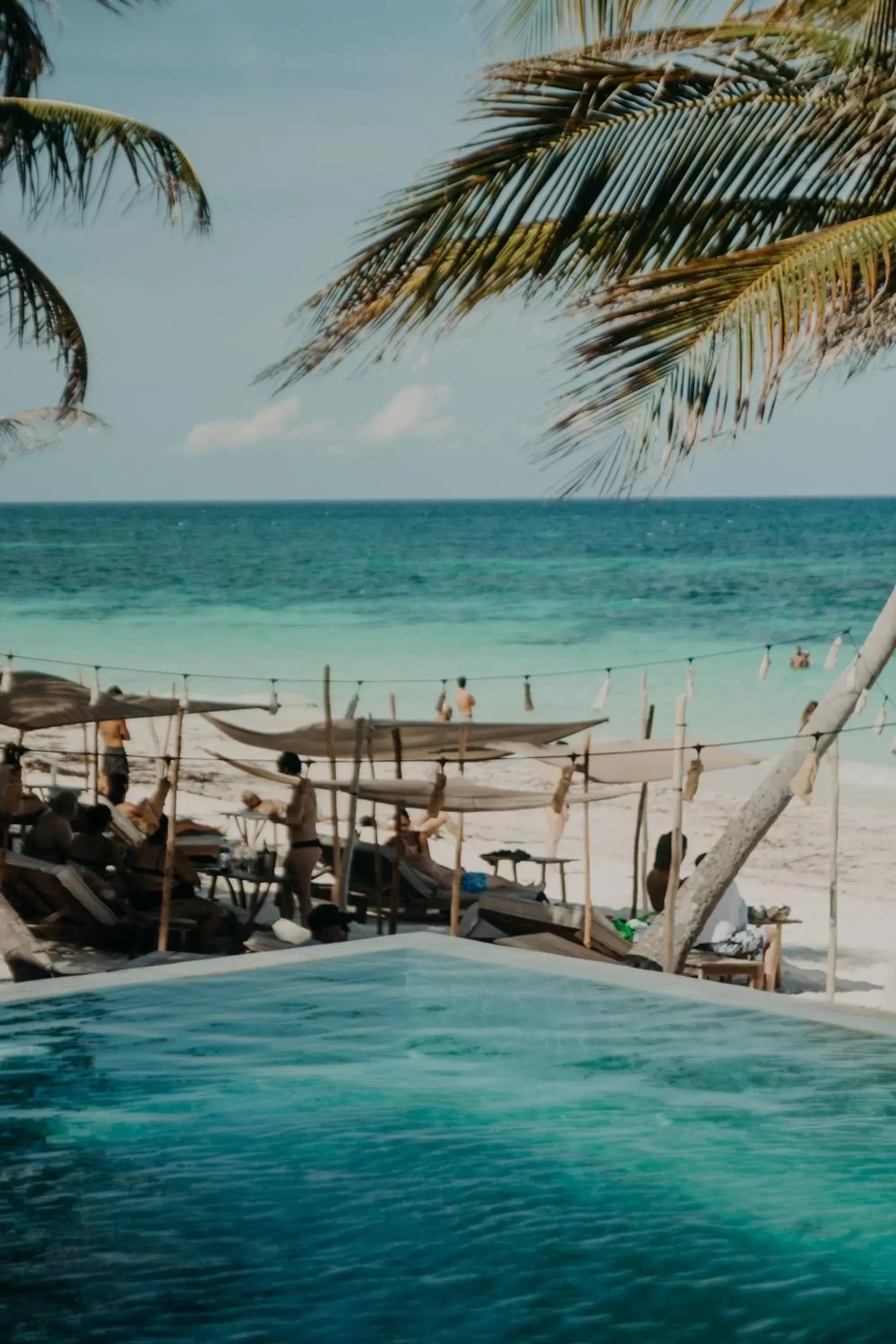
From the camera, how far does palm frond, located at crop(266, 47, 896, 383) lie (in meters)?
5.33

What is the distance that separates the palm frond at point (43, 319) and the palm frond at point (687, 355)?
5.18m

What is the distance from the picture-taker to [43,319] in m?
9.81

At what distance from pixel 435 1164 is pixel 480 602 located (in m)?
39.8

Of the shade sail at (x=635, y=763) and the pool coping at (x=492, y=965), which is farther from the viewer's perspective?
the shade sail at (x=635, y=763)

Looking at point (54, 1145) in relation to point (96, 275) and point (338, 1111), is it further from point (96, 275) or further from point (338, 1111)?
point (96, 275)

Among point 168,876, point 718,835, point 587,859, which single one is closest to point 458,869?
point 587,859

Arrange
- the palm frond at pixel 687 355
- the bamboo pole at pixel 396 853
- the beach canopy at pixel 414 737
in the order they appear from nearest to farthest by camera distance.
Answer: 1. the palm frond at pixel 687 355
2. the bamboo pole at pixel 396 853
3. the beach canopy at pixel 414 737

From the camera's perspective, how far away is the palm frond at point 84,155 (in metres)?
9.39

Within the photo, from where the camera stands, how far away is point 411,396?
5644cm

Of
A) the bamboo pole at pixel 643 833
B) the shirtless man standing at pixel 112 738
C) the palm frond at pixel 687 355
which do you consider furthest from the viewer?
the shirtless man standing at pixel 112 738

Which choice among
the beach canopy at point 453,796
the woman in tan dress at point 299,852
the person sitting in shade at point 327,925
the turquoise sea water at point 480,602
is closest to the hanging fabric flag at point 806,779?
the beach canopy at point 453,796

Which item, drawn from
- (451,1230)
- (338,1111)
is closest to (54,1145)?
(338,1111)

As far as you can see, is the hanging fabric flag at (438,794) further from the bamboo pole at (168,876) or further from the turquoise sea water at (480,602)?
the turquoise sea water at (480,602)

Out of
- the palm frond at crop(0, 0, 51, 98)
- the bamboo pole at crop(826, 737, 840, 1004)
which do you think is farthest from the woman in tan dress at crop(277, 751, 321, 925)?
the palm frond at crop(0, 0, 51, 98)
